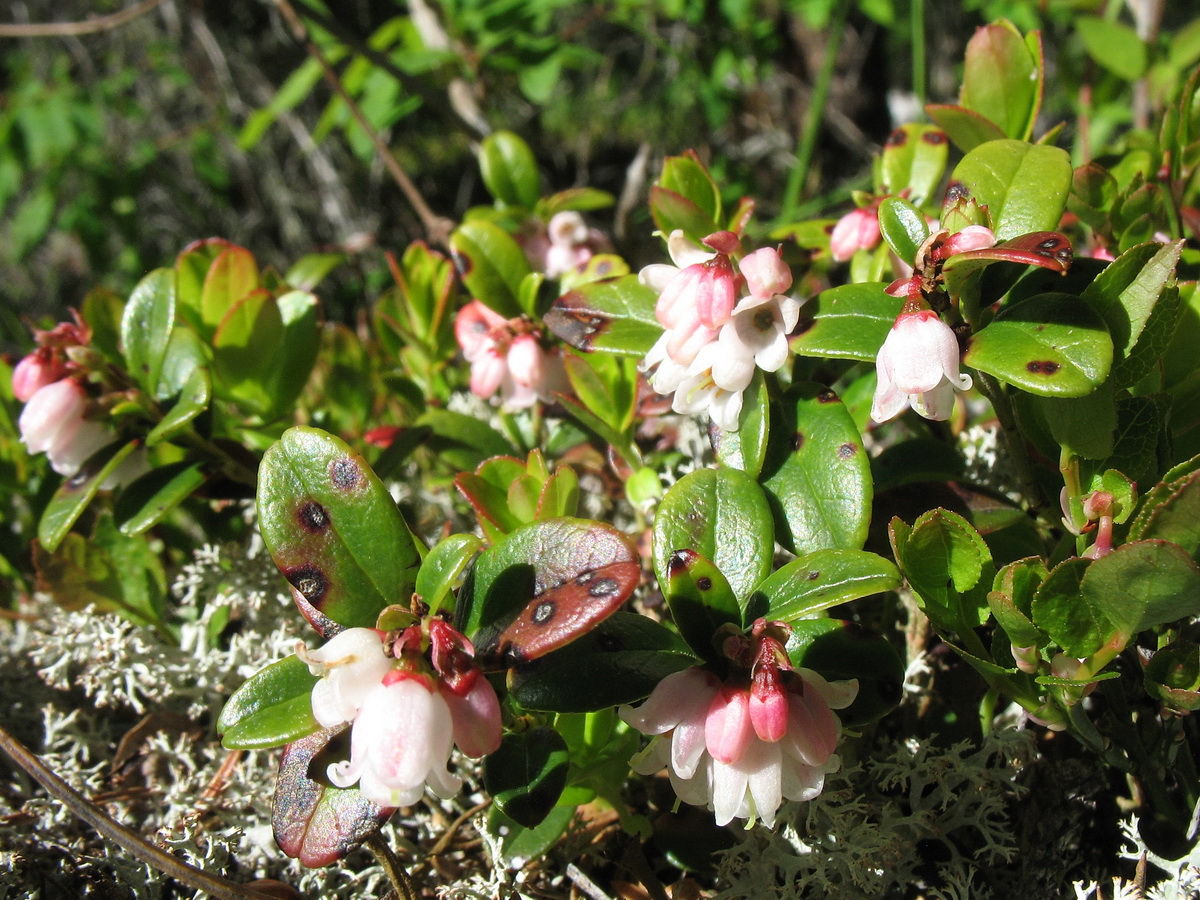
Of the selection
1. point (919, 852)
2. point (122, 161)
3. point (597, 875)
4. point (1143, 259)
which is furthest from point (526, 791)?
point (122, 161)

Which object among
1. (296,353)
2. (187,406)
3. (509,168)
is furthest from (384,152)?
Result: (187,406)

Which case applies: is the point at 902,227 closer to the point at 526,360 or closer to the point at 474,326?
the point at 526,360

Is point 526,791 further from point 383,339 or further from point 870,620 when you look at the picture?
point 383,339

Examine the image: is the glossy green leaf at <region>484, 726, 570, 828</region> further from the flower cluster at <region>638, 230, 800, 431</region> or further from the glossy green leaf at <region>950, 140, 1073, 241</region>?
the glossy green leaf at <region>950, 140, 1073, 241</region>

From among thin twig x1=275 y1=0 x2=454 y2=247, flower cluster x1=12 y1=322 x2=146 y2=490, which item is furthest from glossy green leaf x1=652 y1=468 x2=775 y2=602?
thin twig x1=275 y1=0 x2=454 y2=247

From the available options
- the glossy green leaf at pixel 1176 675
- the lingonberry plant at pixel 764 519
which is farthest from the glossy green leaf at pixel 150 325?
the glossy green leaf at pixel 1176 675

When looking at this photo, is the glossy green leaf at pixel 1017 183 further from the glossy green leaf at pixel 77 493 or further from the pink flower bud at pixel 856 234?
the glossy green leaf at pixel 77 493
